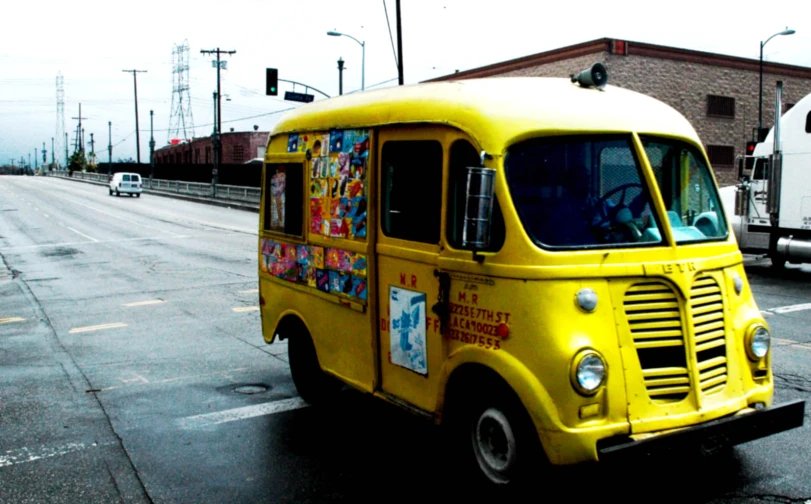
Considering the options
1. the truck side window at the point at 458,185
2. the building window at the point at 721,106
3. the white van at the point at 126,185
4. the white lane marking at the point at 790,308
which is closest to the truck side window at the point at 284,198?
the truck side window at the point at 458,185

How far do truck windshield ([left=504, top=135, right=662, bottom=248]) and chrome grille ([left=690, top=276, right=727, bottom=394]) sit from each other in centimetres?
42

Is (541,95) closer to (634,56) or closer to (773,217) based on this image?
(773,217)

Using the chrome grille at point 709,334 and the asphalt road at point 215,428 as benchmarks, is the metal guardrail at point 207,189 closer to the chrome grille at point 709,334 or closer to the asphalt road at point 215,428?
the asphalt road at point 215,428

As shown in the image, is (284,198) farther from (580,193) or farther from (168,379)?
(580,193)

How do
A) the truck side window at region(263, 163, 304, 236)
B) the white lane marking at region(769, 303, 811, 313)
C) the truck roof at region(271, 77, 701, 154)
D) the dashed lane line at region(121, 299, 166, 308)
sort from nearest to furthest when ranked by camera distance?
the truck roof at region(271, 77, 701, 154), the truck side window at region(263, 163, 304, 236), the white lane marking at region(769, 303, 811, 313), the dashed lane line at region(121, 299, 166, 308)

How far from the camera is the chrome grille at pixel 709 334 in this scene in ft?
16.1

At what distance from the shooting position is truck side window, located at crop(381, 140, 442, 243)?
5500 mm

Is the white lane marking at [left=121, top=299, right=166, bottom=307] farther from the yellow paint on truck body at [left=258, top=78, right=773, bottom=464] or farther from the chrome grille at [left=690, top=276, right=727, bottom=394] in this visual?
the chrome grille at [left=690, top=276, right=727, bottom=394]

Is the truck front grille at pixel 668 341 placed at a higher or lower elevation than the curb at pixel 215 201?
higher

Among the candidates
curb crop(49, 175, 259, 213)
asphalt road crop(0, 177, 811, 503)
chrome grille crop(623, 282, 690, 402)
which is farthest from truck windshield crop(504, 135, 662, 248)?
curb crop(49, 175, 259, 213)

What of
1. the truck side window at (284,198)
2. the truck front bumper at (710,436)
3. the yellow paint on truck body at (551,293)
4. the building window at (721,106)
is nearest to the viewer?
the truck front bumper at (710,436)

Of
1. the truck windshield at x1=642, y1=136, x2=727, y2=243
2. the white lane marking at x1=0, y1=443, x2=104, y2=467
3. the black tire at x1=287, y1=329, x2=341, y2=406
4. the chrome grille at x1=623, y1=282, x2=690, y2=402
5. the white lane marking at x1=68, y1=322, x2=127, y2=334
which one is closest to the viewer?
the chrome grille at x1=623, y1=282, x2=690, y2=402

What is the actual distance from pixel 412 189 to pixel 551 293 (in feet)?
4.69

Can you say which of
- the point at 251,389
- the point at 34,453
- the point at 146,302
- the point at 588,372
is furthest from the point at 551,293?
the point at 146,302
